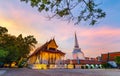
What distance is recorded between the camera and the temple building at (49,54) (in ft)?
133

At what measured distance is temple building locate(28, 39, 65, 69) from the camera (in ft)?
133

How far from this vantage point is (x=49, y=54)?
41125 millimetres

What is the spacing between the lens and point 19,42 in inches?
1826

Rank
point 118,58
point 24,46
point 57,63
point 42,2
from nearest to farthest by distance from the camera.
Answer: point 42,2
point 118,58
point 57,63
point 24,46

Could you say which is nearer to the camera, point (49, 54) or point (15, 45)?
point (49, 54)

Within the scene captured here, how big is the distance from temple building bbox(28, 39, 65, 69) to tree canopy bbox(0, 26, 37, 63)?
148 inches

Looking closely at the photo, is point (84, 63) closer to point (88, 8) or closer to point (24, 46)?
point (24, 46)

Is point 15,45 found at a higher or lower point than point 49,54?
higher

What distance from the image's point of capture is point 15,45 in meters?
44.2

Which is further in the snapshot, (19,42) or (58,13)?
(19,42)

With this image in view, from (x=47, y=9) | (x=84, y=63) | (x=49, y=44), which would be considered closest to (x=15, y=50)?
(x=49, y=44)

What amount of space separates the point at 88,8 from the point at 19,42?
40.4 meters

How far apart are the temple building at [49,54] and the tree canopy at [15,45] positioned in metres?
3.77

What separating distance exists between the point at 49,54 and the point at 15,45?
7313 millimetres
